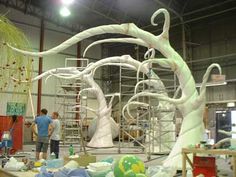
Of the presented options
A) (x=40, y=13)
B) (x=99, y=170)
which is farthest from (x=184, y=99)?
(x=40, y=13)

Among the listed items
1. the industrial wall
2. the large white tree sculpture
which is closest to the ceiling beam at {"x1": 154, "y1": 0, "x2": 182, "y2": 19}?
the industrial wall

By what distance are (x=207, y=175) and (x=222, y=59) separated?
10511 millimetres

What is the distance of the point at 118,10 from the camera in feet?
51.9

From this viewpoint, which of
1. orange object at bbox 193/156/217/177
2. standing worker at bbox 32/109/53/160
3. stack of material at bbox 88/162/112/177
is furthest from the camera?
standing worker at bbox 32/109/53/160

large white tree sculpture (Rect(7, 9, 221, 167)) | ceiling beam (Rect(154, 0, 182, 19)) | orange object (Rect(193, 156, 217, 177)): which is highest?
ceiling beam (Rect(154, 0, 182, 19))

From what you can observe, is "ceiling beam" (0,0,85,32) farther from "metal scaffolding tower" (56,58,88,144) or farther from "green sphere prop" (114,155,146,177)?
"green sphere prop" (114,155,146,177)

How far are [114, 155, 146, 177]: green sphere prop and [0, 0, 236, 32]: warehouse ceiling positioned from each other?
34.9 feet

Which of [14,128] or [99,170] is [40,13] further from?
[99,170]

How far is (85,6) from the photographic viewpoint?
15094 mm

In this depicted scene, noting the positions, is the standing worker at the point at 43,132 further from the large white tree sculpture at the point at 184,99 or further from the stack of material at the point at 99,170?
the stack of material at the point at 99,170

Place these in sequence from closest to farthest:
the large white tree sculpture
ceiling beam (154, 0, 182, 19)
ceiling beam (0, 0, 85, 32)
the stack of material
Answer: the stack of material, the large white tree sculpture, ceiling beam (154, 0, 182, 19), ceiling beam (0, 0, 85, 32)

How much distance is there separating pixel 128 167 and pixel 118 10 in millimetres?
12802

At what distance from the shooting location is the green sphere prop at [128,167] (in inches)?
146

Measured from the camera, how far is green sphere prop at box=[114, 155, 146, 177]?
372cm
